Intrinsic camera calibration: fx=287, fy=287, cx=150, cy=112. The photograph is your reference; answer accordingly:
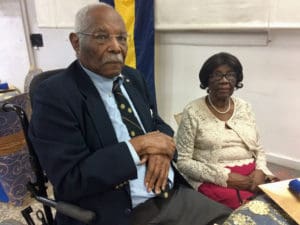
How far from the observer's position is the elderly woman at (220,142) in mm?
1457

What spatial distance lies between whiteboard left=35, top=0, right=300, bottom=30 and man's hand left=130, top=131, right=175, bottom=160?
1075mm

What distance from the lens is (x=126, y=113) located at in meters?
1.18

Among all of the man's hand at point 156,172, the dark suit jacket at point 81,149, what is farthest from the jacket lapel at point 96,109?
the man's hand at point 156,172

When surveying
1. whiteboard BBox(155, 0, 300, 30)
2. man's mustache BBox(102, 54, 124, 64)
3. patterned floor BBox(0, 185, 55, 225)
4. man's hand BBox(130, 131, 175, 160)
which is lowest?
patterned floor BBox(0, 185, 55, 225)

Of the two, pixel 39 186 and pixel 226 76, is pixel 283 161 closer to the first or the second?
pixel 226 76

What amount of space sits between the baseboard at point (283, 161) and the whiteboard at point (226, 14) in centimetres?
85

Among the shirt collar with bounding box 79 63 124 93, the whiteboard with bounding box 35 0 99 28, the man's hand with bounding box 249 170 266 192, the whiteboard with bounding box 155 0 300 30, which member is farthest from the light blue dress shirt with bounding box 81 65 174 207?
Answer: the whiteboard with bounding box 35 0 99 28

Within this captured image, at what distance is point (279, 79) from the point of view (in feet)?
6.05

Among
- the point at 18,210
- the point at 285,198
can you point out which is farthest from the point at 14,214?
the point at 285,198

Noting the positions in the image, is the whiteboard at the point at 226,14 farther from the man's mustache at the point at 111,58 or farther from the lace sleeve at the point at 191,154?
the man's mustache at the point at 111,58

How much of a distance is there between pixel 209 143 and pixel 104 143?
0.67 meters

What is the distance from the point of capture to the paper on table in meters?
0.84

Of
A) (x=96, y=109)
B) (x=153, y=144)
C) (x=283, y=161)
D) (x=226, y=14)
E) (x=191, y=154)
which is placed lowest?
(x=283, y=161)

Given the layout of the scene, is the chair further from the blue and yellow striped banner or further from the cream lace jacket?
the cream lace jacket
